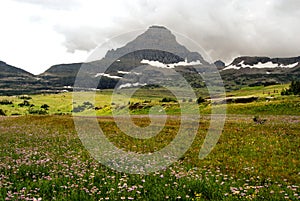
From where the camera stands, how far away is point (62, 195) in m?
9.47

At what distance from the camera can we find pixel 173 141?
24438mm

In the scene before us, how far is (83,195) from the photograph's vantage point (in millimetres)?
9266

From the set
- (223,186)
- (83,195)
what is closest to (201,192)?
(223,186)

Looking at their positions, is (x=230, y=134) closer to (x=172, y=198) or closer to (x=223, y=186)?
(x=223, y=186)

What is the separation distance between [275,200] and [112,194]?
4.87 m

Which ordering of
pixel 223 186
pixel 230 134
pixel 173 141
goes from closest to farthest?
pixel 223 186
pixel 173 141
pixel 230 134

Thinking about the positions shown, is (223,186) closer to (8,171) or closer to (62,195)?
(62,195)

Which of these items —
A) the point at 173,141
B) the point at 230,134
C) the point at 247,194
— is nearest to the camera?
the point at 247,194

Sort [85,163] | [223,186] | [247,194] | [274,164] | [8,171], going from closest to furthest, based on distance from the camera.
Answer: [247,194] → [223,186] → [8,171] → [85,163] → [274,164]

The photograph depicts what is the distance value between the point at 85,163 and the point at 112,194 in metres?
5.82

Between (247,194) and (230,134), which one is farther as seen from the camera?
(230,134)

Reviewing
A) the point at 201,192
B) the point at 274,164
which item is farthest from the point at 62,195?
the point at 274,164

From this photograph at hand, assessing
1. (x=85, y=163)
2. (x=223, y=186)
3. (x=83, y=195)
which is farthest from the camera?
(x=85, y=163)

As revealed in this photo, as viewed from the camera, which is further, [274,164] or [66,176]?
[274,164]
